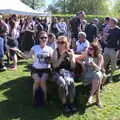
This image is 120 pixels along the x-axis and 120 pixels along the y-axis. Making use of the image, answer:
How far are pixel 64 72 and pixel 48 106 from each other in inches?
33.6

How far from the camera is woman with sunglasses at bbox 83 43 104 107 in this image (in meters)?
8.52

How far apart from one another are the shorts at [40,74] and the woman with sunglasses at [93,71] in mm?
940

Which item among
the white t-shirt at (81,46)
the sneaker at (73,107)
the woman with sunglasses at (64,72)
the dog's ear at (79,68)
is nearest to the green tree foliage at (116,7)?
the white t-shirt at (81,46)

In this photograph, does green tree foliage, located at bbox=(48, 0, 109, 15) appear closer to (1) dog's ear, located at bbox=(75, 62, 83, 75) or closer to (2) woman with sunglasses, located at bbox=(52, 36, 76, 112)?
(1) dog's ear, located at bbox=(75, 62, 83, 75)

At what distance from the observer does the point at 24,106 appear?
8430 millimetres

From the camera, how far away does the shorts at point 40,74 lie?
325 inches

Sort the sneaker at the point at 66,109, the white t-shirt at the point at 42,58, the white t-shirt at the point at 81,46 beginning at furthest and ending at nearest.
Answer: the white t-shirt at the point at 81,46, the white t-shirt at the point at 42,58, the sneaker at the point at 66,109

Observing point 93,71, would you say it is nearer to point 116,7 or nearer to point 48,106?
point 48,106

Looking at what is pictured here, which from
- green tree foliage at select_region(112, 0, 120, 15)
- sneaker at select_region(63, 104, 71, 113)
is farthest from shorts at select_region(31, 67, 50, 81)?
green tree foliage at select_region(112, 0, 120, 15)

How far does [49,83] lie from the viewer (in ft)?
27.9

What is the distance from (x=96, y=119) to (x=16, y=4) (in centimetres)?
1924

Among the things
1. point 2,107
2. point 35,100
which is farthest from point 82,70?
point 2,107

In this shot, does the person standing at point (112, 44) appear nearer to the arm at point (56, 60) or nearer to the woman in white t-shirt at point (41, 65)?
the woman in white t-shirt at point (41, 65)

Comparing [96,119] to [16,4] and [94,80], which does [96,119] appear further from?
[16,4]
